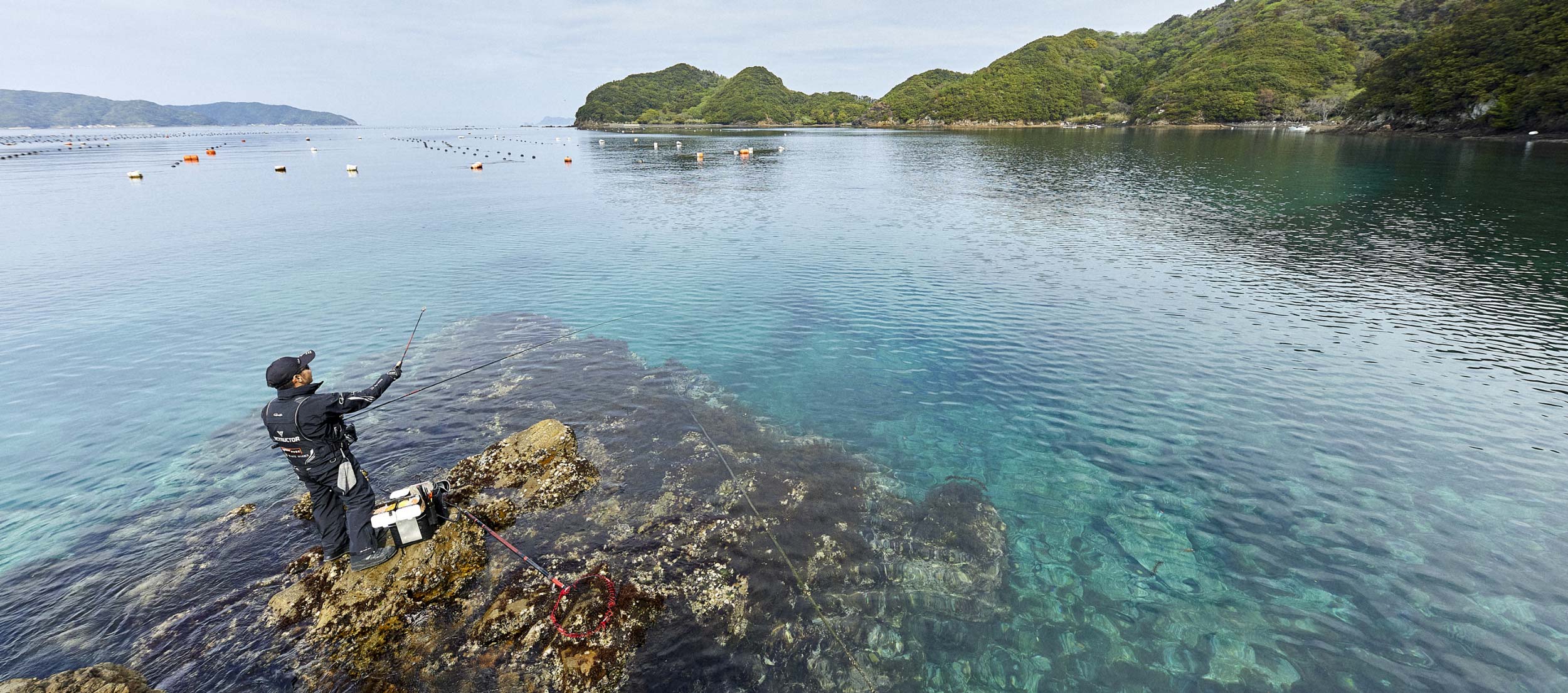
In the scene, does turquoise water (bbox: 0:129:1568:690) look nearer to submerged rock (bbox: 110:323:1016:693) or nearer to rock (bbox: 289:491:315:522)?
submerged rock (bbox: 110:323:1016:693)

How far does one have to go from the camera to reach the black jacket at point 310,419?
32.4ft

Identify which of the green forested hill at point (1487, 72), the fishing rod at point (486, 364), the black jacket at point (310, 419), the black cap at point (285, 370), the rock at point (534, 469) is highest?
the green forested hill at point (1487, 72)

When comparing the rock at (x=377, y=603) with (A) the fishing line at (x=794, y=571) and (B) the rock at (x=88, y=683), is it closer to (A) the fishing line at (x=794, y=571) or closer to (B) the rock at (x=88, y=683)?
(B) the rock at (x=88, y=683)

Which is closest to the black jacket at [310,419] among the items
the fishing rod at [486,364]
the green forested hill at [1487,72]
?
the fishing rod at [486,364]

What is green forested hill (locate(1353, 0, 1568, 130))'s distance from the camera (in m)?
98.8

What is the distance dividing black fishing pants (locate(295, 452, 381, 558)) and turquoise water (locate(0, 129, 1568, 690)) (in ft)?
11.6

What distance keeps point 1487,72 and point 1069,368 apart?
15721 cm

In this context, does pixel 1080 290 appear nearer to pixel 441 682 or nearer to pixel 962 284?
pixel 962 284

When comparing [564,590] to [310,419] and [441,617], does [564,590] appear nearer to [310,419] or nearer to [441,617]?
[441,617]

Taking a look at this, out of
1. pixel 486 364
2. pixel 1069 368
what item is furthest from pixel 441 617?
pixel 1069 368

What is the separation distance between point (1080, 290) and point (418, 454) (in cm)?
3288

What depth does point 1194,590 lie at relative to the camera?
12125 millimetres

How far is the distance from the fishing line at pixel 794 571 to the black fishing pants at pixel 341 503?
791 cm

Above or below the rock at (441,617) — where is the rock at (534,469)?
above
